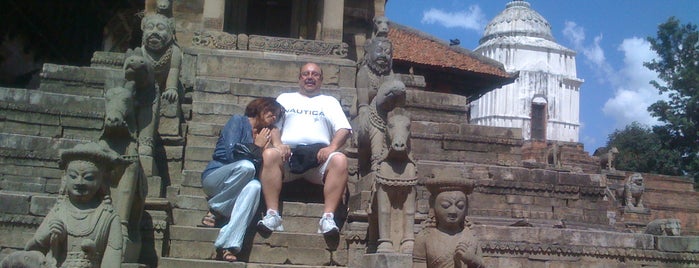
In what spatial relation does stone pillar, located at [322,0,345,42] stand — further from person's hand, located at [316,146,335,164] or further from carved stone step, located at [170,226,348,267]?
carved stone step, located at [170,226,348,267]

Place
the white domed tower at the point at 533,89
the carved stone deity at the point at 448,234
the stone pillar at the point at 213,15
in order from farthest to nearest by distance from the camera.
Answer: the white domed tower at the point at 533,89, the stone pillar at the point at 213,15, the carved stone deity at the point at 448,234

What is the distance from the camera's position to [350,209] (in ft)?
29.4

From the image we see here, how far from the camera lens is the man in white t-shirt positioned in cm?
822

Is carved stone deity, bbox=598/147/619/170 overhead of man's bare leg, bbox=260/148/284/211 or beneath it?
overhead

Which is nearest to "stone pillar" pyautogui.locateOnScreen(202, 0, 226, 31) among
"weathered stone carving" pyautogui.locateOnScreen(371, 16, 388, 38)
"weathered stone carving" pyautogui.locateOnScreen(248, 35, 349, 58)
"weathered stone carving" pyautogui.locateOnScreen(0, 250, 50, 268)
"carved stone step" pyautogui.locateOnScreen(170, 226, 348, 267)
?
"weathered stone carving" pyautogui.locateOnScreen(248, 35, 349, 58)

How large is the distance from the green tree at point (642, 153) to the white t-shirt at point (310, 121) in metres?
27.0

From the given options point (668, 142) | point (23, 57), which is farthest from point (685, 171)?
point (23, 57)

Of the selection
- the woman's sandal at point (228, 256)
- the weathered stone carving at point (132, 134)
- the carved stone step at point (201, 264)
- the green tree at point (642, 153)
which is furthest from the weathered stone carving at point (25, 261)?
the green tree at point (642, 153)

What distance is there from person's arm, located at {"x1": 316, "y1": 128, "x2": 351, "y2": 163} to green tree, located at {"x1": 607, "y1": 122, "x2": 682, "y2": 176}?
27.1 m

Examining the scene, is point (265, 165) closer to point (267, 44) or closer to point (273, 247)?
point (273, 247)

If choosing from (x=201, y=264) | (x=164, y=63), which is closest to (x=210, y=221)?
(x=201, y=264)

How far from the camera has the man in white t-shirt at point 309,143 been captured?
822cm

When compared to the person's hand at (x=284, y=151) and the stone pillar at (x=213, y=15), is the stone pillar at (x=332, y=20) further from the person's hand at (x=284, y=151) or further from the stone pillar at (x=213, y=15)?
the person's hand at (x=284, y=151)

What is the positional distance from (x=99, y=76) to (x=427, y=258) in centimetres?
643
